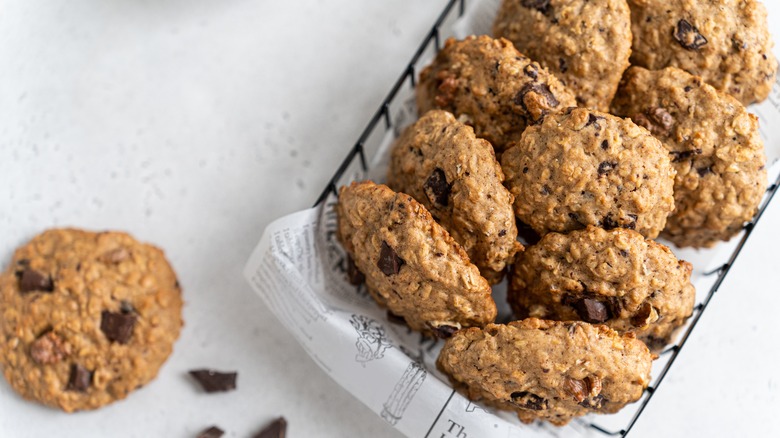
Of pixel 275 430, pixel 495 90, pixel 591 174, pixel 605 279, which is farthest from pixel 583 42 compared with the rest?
pixel 275 430

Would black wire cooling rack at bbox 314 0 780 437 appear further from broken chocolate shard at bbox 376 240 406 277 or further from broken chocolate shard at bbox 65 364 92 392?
broken chocolate shard at bbox 65 364 92 392

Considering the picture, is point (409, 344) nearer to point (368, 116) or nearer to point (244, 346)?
point (244, 346)

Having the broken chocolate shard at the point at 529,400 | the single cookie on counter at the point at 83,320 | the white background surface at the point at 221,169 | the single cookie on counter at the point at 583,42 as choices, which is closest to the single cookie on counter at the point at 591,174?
the single cookie on counter at the point at 583,42

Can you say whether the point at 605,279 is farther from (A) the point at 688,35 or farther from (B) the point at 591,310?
(A) the point at 688,35

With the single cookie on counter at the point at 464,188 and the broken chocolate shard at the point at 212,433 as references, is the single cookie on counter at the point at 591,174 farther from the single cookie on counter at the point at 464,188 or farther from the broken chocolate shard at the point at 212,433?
the broken chocolate shard at the point at 212,433

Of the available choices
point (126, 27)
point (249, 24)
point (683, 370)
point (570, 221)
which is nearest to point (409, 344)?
point (570, 221)

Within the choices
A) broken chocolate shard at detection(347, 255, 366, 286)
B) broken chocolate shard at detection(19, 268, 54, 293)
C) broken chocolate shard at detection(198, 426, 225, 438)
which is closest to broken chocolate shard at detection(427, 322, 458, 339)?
broken chocolate shard at detection(347, 255, 366, 286)
